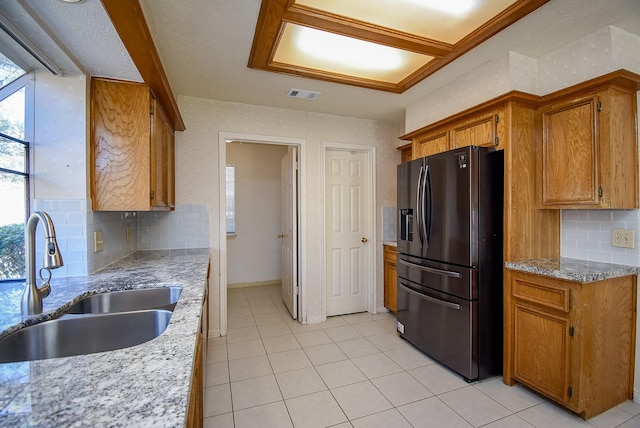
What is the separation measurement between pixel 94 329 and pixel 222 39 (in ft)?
5.90

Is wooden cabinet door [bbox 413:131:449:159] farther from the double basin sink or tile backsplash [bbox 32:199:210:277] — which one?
the double basin sink

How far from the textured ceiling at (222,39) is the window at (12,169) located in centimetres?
36

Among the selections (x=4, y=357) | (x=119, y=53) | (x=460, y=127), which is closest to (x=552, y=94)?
(x=460, y=127)

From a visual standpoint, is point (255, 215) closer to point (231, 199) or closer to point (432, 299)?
point (231, 199)

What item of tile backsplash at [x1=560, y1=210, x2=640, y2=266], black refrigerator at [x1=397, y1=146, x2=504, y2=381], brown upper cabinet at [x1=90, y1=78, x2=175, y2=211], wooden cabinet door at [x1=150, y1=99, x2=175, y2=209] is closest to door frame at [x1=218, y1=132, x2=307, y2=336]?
wooden cabinet door at [x1=150, y1=99, x2=175, y2=209]

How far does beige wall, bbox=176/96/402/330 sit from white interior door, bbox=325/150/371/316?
0.16m

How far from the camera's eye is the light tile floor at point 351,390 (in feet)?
5.78

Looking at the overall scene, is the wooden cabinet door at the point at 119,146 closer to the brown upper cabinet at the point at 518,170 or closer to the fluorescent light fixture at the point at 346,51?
the fluorescent light fixture at the point at 346,51

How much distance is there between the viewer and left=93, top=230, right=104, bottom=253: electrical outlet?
5.97ft

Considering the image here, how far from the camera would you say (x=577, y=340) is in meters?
1.74

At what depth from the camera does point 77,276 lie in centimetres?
171

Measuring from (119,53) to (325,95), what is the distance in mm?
1738

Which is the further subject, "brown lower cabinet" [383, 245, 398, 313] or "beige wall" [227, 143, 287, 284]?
"beige wall" [227, 143, 287, 284]

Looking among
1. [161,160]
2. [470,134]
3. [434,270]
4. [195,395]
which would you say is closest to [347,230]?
[434,270]
